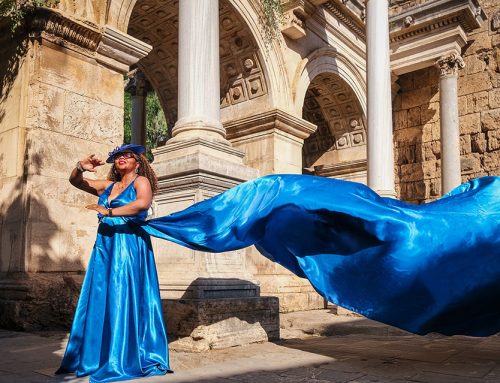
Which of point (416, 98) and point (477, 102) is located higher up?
point (416, 98)

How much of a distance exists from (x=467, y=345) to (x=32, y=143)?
18.7ft

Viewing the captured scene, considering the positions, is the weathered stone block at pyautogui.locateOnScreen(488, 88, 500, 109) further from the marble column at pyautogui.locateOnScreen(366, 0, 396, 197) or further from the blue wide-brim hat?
the blue wide-brim hat

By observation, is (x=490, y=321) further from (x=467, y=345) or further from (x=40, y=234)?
(x=40, y=234)

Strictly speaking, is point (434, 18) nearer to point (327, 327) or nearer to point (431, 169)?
point (431, 169)

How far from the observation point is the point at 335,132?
14.6 meters

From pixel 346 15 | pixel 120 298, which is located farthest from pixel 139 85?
pixel 120 298

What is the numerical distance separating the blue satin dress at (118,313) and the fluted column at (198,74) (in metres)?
2.38

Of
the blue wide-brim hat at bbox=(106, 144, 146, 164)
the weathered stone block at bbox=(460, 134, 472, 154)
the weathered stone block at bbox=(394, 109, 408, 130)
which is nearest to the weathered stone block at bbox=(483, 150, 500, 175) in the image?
the weathered stone block at bbox=(460, 134, 472, 154)

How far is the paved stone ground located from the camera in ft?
11.8

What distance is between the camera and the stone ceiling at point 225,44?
10297mm

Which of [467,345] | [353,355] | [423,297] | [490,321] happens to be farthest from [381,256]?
[467,345]

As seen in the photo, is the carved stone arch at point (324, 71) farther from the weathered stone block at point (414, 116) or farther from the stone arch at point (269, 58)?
the weathered stone block at point (414, 116)

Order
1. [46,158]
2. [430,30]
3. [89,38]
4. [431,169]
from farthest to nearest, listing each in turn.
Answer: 1. [431,169]
2. [430,30]
3. [89,38]
4. [46,158]

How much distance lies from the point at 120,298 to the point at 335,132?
11.8 meters
